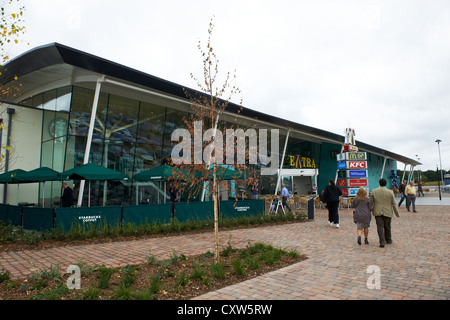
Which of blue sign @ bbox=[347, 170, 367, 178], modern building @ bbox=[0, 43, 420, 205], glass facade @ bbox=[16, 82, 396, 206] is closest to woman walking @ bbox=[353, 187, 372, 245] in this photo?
glass facade @ bbox=[16, 82, 396, 206]

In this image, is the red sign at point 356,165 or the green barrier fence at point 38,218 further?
the red sign at point 356,165

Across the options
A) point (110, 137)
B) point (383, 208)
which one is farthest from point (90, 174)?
point (383, 208)

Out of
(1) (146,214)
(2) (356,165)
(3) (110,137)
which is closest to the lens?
(1) (146,214)

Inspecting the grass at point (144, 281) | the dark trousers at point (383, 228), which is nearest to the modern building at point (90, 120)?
the dark trousers at point (383, 228)

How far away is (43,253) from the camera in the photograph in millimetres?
6891

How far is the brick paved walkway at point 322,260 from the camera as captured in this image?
4.19 meters

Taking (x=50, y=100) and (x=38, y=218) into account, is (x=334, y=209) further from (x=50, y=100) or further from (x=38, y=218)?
(x=50, y=100)

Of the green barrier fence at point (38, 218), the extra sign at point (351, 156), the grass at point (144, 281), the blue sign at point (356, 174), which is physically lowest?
the grass at point (144, 281)

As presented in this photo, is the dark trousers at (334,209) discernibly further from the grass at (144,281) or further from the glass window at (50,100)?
the glass window at (50,100)

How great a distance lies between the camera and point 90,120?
13914 millimetres

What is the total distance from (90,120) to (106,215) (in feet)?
21.0

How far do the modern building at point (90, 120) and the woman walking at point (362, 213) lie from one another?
7.55 metres
